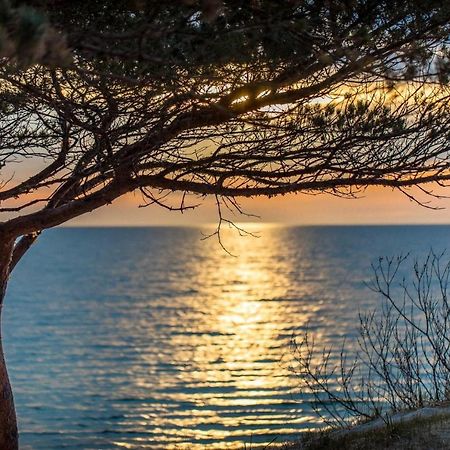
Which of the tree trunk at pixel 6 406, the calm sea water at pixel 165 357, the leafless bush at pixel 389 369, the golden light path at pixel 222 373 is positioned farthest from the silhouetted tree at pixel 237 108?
the golden light path at pixel 222 373

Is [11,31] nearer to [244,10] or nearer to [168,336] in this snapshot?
[244,10]

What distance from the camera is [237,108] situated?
5863 mm

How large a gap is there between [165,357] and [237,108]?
19.5 meters

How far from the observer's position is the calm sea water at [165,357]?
1538cm

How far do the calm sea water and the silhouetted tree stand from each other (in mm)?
6324

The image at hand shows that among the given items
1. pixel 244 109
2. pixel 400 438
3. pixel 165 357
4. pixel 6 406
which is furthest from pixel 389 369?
pixel 165 357

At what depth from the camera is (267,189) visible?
645 cm

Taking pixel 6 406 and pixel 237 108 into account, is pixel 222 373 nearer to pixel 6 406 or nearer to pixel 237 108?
pixel 6 406

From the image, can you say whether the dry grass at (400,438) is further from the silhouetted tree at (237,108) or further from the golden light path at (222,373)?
the golden light path at (222,373)

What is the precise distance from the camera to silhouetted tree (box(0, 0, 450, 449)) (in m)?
4.65

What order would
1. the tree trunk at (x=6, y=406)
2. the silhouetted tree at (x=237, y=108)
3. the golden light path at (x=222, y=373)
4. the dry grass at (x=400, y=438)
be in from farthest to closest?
1. the golden light path at (x=222, y=373)
2. the tree trunk at (x=6, y=406)
3. the dry grass at (x=400, y=438)
4. the silhouetted tree at (x=237, y=108)

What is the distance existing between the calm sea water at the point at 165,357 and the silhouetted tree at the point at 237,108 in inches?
249

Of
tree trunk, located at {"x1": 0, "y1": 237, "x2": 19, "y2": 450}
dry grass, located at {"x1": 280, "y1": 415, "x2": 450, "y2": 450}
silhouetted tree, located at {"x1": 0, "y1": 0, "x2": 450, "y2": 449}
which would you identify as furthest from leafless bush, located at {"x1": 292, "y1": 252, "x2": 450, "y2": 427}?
tree trunk, located at {"x1": 0, "y1": 237, "x2": 19, "y2": 450}

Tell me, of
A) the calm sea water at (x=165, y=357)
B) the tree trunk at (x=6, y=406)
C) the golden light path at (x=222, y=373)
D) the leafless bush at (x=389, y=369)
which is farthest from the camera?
the calm sea water at (x=165, y=357)
